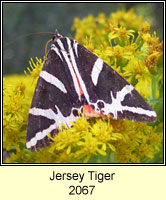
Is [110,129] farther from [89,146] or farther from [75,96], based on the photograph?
[75,96]

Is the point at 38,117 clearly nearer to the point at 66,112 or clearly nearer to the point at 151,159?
the point at 66,112

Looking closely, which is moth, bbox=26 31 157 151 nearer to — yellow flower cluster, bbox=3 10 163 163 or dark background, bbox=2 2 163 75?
yellow flower cluster, bbox=3 10 163 163

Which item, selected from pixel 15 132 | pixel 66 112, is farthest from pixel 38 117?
pixel 15 132

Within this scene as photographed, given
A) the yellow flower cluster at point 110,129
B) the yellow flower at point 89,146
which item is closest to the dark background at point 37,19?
the yellow flower cluster at point 110,129

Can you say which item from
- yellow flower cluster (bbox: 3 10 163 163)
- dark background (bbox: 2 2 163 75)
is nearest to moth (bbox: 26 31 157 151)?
yellow flower cluster (bbox: 3 10 163 163)

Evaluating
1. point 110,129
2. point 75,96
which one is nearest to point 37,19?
point 75,96
